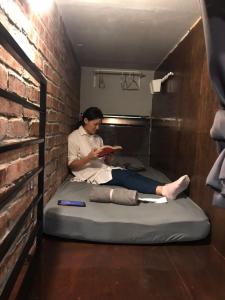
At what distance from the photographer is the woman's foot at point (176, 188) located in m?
2.24

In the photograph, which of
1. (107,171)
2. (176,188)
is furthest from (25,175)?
(107,171)

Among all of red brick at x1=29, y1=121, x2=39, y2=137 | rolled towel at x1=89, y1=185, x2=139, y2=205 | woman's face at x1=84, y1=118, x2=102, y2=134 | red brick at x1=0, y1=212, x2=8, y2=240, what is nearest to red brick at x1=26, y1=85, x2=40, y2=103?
red brick at x1=29, y1=121, x2=39, y2=137

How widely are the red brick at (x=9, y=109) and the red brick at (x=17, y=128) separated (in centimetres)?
3

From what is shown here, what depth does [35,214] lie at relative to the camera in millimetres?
1760

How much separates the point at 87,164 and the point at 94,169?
0.37ft

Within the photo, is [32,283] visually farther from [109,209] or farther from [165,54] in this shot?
[165,54]

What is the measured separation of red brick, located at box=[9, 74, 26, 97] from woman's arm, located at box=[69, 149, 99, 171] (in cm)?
128

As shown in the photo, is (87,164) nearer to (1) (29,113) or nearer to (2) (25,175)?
(1) (29,113)

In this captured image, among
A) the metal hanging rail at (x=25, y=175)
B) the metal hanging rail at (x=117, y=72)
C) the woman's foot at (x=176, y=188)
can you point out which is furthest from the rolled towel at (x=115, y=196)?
the metal hanging rail at (x=117, y=72)

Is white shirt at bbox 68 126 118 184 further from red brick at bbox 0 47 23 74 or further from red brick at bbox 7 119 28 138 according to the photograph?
red brick at bbox 0 47 23 74

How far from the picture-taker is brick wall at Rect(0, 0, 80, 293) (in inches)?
45.8

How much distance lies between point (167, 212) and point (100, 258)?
58 centimetres

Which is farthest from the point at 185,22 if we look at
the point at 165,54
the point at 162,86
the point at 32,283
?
the point at 32,283

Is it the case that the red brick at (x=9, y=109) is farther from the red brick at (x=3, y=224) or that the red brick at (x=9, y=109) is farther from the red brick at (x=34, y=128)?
→ the red brick at (x=3, y=224)
